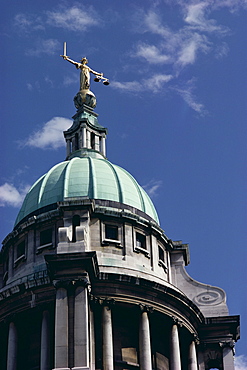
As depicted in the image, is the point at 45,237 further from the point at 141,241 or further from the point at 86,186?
the point at 141,241

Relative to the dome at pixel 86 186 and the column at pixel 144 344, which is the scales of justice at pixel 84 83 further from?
the column at pixel 144 344

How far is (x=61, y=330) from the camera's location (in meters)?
60.8

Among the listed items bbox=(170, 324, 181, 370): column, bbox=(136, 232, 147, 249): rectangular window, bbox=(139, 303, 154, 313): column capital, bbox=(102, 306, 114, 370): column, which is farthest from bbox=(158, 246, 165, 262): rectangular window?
bbox=(102, 306, 114, 370): column

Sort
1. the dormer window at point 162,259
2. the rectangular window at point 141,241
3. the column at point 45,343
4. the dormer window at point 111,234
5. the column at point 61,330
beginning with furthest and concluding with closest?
1. the dormer window at point 162,259
2. the rectangular window at point 141,241
3. the dormer window at point 111,234
4. the column at point 45,343
5. the column at point 61,330

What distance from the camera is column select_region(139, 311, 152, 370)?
212 feet

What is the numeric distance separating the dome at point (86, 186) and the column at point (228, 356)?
38.3 feet

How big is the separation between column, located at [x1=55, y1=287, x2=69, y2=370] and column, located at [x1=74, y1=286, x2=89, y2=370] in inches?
24.9

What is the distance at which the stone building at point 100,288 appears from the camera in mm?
62906

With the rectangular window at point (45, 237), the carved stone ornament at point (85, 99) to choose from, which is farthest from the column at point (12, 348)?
the carved stone ornament at point (85, 99)

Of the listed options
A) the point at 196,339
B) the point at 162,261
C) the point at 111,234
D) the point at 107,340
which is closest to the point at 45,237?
the point at 111,234

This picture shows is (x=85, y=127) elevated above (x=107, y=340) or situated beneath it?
elevated above

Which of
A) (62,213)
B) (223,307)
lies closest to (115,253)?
(62,213)

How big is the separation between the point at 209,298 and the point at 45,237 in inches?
520

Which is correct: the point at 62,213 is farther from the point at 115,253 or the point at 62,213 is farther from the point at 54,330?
the point at 54,330
